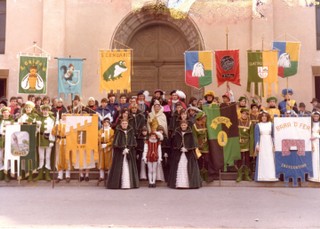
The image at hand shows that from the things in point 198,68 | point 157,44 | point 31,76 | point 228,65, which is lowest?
point 31,76

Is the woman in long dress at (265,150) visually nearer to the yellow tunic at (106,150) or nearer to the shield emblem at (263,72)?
the shield emblem at (263,72)

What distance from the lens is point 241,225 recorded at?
6613mm

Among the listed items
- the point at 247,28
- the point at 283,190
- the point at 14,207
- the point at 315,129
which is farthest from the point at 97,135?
the point at 247,28

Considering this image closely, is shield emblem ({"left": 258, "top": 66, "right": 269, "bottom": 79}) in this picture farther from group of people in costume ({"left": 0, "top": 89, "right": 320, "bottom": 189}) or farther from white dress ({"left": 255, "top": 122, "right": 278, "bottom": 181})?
white dress ({"left": 255, "top": 122, "right": 278, "bottom": 181})

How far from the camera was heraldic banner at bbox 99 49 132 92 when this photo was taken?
13.2 m

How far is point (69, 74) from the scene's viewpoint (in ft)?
46.7

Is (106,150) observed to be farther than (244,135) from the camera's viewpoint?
No

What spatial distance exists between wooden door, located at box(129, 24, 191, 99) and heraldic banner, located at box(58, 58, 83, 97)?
263 cm

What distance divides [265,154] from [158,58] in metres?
7.01

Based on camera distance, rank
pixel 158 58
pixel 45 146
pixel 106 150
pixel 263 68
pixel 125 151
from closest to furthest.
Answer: pixel 125 151
pixel 106 150
pixel 45 146
pixel 263 68
pixel 158 58

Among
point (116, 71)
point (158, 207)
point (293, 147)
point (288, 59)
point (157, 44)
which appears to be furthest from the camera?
point (157, 44)

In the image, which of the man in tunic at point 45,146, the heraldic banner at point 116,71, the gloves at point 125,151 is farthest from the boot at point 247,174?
the man in tunic at point 45,146

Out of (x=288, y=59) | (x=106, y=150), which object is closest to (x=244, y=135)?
(x=106, y=150)

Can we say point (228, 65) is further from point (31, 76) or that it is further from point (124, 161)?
point (31, 76)
